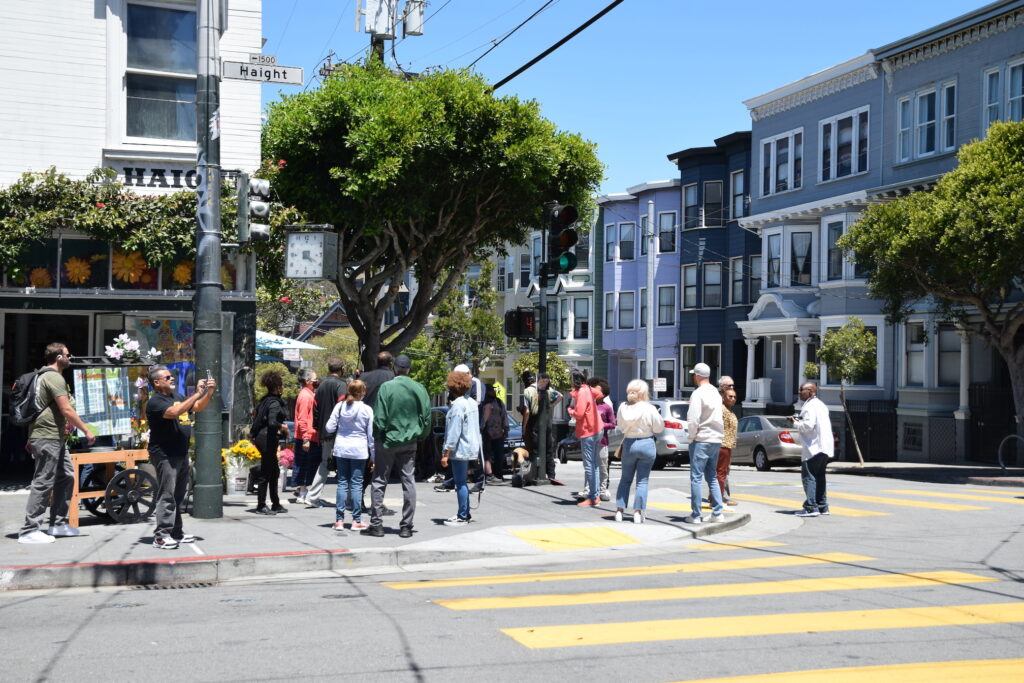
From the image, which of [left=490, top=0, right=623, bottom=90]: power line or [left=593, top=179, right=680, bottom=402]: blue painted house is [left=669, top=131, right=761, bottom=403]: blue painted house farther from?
[left=490, top=0, right=623, bottom=90]: power line

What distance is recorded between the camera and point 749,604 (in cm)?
858

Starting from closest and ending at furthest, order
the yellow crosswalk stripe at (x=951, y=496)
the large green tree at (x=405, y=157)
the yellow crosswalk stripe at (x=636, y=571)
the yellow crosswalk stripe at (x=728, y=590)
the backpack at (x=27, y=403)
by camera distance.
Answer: the yellow crosswalk stripe at (x=728, y=590) < the yellow crosswalk stripe at (x=636, y=571) < the backpack at (x=27, y=403) < the yellow crosswalk stripe at (x=951, y=496) < the large green tree at (x=405, y=157)

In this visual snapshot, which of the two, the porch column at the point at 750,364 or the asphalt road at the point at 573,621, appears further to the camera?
the porch column at the point at 750,364

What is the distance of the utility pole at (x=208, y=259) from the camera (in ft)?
41.8

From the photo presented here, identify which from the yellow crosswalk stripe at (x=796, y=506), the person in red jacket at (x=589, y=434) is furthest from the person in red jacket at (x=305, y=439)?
the yellow crosswalk stripe at (x=796, y=506)

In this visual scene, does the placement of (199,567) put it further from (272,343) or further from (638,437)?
(272,343)

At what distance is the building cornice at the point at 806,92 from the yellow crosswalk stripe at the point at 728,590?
92.4 feet

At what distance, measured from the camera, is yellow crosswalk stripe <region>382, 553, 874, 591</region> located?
32.1ft

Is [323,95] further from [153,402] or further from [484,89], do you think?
[153,402]

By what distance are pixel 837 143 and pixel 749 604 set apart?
30.6 m

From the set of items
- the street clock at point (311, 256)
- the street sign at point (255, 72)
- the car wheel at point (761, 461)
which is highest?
the street sign at point (255, 72)

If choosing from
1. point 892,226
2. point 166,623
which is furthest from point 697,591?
point 892,226

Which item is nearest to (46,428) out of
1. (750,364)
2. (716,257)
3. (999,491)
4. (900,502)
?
(900,502)

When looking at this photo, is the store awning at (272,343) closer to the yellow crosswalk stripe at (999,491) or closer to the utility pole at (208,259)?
the utility pole at (208,259)
